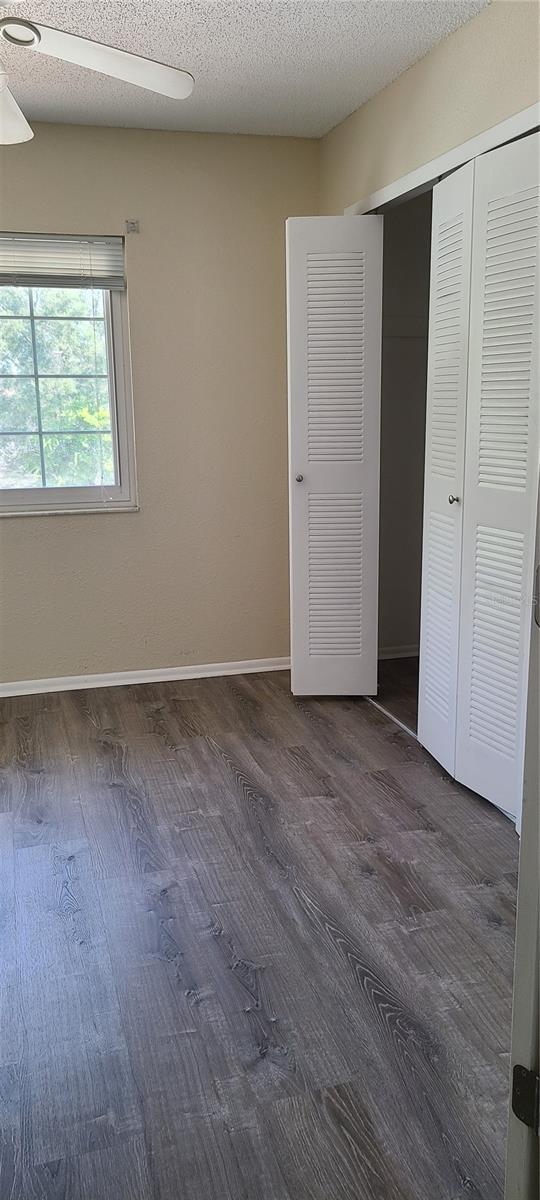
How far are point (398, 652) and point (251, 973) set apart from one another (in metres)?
2.76

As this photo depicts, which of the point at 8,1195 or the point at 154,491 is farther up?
the point at 154,491

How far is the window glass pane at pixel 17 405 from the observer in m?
3.95

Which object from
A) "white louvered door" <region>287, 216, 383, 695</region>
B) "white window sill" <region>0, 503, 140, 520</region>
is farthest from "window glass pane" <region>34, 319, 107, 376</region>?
"white louvered door" <region>287, 216, 383, 695</region>

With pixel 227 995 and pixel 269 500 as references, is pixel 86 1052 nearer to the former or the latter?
pixel 227 995

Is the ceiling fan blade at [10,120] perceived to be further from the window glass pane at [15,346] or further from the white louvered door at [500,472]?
the window glass pane at [15,346]

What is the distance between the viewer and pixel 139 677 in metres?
4.33

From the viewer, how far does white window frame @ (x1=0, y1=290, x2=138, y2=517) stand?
13.3 feet

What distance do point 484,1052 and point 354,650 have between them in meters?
2.20

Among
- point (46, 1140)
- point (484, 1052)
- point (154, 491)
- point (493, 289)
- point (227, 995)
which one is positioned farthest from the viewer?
point (154, 491)

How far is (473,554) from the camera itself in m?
2.89

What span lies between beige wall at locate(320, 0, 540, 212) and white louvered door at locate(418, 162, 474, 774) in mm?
208

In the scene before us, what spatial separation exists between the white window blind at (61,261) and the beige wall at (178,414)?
0.17ft

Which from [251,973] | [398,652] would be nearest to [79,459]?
[398,652]

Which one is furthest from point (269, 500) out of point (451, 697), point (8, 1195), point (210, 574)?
point (8, 1195)
